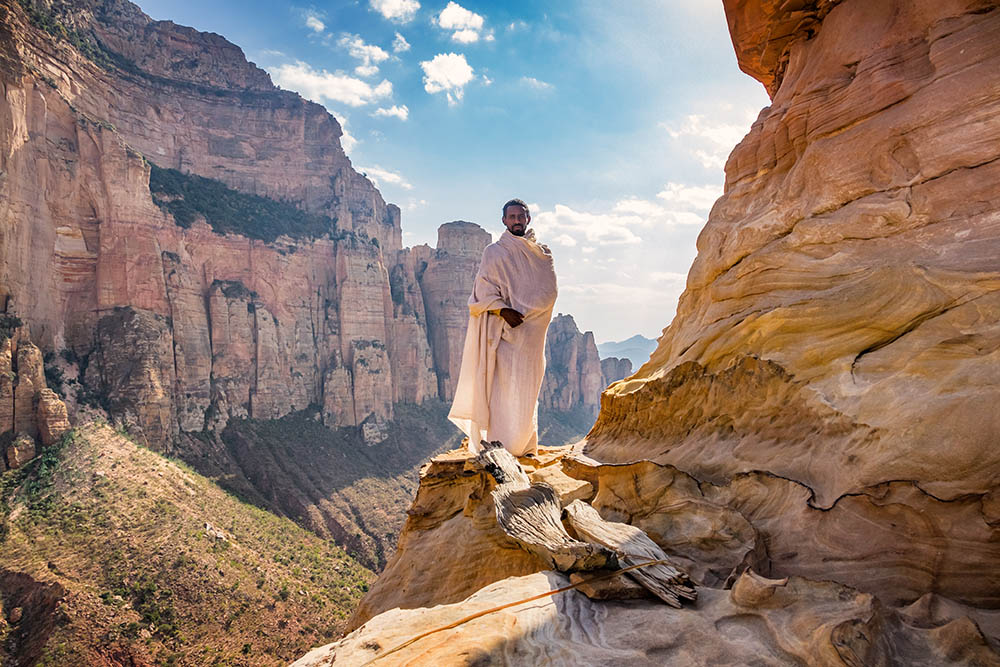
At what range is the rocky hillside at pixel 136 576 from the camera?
57.9 ft

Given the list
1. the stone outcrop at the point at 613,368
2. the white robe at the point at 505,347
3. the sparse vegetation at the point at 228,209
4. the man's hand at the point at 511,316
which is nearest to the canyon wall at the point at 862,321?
the white robe at the point at 505,347

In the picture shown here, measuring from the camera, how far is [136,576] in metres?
20.1

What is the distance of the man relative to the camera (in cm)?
660

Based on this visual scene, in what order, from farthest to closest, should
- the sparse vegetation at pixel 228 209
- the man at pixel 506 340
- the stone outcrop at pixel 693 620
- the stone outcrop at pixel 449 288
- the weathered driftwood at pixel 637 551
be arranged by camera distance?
the stone outcrop at pixel 449 288
the sparse vegetation at pixel 228 209
the man at pixel 506 340
the weathered driftwood at pixel 637 551
the stone outcrop at pixel 693 620

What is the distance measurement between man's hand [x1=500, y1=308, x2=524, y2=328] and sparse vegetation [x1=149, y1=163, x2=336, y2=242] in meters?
45.1

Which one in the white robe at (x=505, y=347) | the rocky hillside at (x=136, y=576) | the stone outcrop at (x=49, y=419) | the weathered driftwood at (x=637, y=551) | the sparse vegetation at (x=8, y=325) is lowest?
the rocky hillside at (x=136, y=576)

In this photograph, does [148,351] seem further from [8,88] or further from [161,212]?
[8,88]

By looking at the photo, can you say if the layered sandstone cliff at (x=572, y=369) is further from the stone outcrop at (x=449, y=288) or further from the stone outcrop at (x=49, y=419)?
the stone outcrop at (x=49, y=419)

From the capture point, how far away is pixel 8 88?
2656 centimetres

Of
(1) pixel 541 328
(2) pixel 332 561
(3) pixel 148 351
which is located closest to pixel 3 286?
(3) pixel 148 351

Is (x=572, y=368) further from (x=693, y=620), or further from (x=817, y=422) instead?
(x=693, y=620)

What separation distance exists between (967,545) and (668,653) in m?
1.53

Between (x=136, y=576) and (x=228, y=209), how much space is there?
128 ft

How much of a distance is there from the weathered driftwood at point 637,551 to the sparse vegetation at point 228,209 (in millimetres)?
48294
